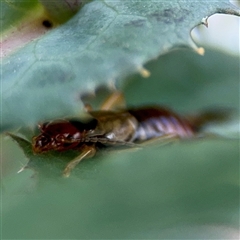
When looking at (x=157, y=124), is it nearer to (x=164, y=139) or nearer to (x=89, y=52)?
(x=164, y=139)

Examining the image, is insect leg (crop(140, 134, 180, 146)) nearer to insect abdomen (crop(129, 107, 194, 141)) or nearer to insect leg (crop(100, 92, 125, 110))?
insect abdomen (crop(129, 107, 194, 141))

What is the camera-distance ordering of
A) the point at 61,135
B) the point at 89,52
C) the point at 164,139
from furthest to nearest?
1. the point at 164,139
2. the point at 61,135
3. the point at 89,52

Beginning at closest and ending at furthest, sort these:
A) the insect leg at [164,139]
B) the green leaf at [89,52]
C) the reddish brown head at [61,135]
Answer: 1. the green leaf at [89,52]
2. the reddish brown head at [61,135]
3. the insect leg at [164,139]

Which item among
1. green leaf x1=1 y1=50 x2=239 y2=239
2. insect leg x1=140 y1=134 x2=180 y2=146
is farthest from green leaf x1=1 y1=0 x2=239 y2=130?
insect leg x1=140 y1=134 x2=180 y2=146

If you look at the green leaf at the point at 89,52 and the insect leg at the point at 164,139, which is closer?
the green leaf at the point at 89,52

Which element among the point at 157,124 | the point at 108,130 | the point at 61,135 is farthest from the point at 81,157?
the point at 157,124

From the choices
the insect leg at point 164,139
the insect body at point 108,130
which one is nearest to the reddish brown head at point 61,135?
the insect body at point 108,130

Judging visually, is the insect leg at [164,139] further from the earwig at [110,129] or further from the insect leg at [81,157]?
the insect leg at [81,157]
